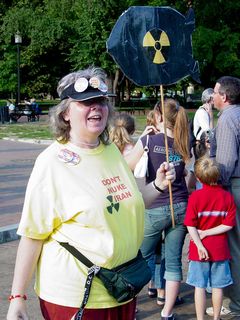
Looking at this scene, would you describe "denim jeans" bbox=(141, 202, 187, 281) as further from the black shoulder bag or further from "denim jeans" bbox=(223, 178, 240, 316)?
the black shoulder bag

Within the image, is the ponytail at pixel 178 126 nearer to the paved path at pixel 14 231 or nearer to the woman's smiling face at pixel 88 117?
the paved path at pixel 14 231

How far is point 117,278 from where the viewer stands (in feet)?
9.46

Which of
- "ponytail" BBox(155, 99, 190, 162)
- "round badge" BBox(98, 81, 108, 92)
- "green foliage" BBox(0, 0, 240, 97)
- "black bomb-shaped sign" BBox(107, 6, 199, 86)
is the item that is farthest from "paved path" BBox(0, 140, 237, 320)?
"green foliage" BBox(0, 0, 240, 97)

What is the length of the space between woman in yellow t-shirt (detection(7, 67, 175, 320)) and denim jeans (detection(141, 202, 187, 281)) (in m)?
1.87

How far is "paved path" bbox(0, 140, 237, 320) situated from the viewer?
5.38 m

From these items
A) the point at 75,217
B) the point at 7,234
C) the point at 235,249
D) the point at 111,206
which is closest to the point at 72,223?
the point at 75,217

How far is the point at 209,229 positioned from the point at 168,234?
37 centimetres

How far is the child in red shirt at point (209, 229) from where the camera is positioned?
4727 millimetres

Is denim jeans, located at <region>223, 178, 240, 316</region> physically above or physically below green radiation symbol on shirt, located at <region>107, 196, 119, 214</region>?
below

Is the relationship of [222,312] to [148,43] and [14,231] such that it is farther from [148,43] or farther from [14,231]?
[14,231]

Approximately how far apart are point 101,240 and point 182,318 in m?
2.64

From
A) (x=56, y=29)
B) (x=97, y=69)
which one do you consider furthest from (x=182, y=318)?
(x=56, y=29)

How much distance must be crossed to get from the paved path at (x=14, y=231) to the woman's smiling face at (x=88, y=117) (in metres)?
2.71

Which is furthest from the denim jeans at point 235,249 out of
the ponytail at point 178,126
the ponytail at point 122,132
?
the ponytail at point 122,132
